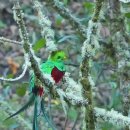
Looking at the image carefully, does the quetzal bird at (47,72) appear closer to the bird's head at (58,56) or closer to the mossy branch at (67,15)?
the bird's head at (58,56)

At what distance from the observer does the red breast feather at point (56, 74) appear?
1199mm

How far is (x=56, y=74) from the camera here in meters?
1.21

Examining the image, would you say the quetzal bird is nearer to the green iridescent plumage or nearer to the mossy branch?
the green iridescent plumage

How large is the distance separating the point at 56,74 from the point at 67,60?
3.18 ft

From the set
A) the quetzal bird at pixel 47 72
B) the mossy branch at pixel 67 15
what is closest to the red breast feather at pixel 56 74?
the quetzal bird at pixel 47 72

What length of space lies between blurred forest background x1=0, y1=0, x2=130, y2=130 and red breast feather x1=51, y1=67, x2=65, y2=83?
10 cm

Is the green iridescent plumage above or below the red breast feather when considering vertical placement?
above

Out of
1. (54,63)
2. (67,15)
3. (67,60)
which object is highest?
(67,15)

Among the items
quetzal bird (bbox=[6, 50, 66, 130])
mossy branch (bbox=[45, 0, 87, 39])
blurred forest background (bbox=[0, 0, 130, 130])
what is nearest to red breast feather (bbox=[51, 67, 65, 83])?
quetzal bird (bbox=[6, 50, 66, 130])

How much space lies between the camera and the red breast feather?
1199mm

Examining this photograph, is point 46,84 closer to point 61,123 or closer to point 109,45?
point 109,45

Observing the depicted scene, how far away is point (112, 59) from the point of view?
175cm

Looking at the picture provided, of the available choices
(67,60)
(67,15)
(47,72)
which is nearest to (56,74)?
(47,72)

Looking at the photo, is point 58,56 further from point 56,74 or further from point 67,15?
point 67,15
